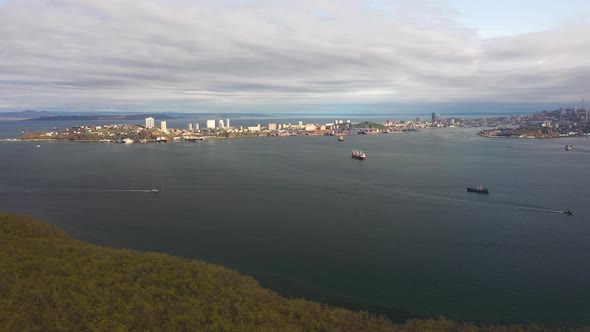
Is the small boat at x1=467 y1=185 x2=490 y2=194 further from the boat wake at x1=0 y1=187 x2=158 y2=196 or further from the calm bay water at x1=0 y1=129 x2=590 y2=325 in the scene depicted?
the boat wake at x1=0 y1=187 x2=158 y2=196

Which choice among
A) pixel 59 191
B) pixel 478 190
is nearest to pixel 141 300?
pixel 59 191

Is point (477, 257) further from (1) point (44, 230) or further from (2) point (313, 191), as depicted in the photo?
(1) point (44, 230)

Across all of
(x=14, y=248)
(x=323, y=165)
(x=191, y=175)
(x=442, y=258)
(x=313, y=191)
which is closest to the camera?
(x=14, y=248)

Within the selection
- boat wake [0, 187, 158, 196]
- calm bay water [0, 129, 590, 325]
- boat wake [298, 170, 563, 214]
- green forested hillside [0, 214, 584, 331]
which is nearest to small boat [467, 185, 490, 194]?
calm bay water [0, 129, 590, 325]

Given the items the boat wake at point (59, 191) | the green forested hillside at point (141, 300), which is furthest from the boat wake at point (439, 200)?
the boat wake at point (59, 191)

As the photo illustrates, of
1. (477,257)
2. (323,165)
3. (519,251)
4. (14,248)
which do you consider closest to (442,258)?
(477,257)

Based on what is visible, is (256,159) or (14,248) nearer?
(14,248)

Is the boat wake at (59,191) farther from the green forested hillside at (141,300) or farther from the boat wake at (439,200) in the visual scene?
the boat wake at (439,200)

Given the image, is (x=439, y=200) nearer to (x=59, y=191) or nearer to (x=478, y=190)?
(x=478, y=190)
